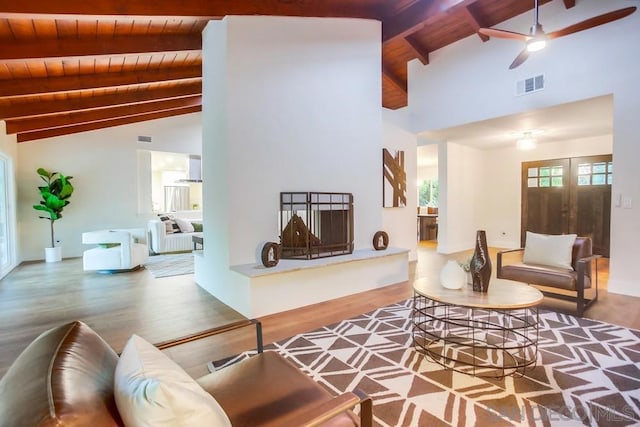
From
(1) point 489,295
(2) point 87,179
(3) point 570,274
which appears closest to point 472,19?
(3) point 570,274

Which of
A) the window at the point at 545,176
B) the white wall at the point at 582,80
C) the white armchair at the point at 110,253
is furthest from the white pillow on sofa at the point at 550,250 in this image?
the white armchair at the point at 110,253

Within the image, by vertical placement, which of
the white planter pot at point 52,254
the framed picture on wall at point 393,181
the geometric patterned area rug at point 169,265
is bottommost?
the geometric patterned area rug at point 169,265

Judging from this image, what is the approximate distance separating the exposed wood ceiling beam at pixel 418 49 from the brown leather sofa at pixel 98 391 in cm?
593

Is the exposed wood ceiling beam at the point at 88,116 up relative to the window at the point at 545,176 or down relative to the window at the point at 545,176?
up

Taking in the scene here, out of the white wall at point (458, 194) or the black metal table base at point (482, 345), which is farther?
the white wall at point (458, 194)

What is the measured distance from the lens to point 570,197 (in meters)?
6.83

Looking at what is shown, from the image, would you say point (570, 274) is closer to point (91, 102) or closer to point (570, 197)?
point (570, 197)

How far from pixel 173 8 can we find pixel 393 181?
166 inches

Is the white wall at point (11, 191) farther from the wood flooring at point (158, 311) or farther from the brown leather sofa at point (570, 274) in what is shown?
the brown leather sofa at point (570, 274)

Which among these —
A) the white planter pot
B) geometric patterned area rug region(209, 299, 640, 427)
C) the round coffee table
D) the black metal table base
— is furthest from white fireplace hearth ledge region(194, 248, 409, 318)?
the white planter pot

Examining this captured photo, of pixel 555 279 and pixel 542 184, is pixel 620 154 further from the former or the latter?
pixel 542 184

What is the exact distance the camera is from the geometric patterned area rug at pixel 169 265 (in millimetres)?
5324

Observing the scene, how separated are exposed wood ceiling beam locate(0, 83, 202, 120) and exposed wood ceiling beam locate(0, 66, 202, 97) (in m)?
Answer: 0.94

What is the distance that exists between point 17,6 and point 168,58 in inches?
81.2
